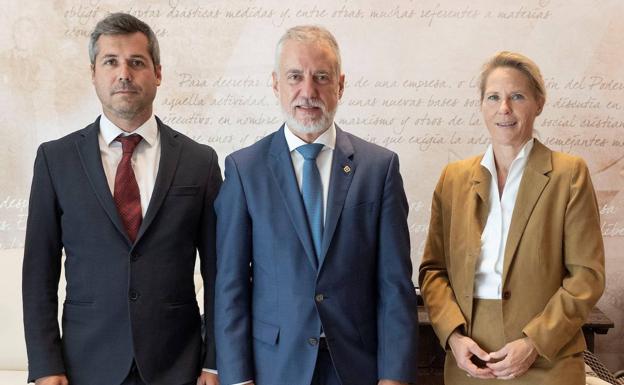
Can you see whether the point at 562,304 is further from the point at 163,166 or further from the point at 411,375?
the point at 163,166

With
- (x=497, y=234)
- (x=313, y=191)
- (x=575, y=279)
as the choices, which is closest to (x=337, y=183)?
(x=313, y=191)

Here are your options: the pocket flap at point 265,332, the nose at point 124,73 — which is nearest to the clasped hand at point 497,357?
the pocket flap at point 265,332

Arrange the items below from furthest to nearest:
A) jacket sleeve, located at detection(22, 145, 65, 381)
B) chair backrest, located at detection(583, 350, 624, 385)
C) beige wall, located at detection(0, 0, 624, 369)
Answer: beige wall, located at detection(0, 0, 624, 369)
chair backrest, located at detection(583, 350, 624, 385)
jacket sleeve, located at detection(22, 145, 65, 381)

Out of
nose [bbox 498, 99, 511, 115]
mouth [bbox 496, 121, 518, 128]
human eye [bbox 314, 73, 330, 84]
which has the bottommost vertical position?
mouth [bbox 496, 121, 518, 128]

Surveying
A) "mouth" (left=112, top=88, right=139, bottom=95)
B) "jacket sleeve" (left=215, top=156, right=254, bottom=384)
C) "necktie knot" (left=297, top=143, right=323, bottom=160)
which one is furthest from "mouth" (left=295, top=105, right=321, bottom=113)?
"mouth" (left=112, top=88, right=139, bottom=95)

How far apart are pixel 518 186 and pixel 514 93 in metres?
0.29

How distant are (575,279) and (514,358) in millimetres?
304

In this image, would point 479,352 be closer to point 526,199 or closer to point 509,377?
point 509,377

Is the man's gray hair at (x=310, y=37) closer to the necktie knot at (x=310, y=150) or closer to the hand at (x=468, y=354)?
the necktie knot at (x=310, y=150)

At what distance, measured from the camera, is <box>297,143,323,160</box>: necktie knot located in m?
2.25

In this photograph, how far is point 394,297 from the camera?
2.22 m

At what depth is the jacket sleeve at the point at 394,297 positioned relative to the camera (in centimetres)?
221

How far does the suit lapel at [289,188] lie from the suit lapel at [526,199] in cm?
61

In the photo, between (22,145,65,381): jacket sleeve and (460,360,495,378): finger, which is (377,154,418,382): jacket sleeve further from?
(22,145,65,381): jacket sleeve
